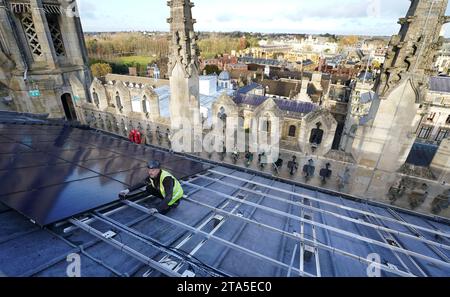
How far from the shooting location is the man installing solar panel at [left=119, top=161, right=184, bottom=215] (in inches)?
223

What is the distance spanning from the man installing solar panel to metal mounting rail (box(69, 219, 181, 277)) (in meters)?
1.32

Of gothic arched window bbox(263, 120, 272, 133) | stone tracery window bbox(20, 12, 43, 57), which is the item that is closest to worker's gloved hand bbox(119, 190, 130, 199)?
gothic arched window bbox(263, 120, 272, 133)

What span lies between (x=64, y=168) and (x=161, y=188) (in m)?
3.51

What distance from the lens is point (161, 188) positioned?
601 cm

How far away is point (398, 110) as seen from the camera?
27.1ft

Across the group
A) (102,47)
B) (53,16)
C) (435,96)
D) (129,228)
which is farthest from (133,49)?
(129,228)

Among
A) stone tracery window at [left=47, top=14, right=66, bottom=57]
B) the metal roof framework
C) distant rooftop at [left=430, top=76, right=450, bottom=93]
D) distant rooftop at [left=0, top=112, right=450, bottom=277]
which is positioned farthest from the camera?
distant rooftop at [left=430, top=76, right=450, bottom=93]

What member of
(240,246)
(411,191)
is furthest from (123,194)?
(411,191)

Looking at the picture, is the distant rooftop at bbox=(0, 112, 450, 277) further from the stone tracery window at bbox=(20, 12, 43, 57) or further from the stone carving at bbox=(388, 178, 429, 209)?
the stone tracery window at bbox=(20, 12, 43, 57)

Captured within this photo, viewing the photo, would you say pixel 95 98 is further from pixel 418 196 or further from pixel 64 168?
pixel 418 196

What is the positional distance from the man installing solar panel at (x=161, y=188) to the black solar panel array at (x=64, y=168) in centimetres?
47

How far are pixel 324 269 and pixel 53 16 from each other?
24.4 meters

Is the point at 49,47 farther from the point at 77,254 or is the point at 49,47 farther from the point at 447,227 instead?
the point at 447,227

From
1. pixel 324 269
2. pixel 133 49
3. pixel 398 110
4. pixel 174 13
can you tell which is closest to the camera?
pixel 324 269
